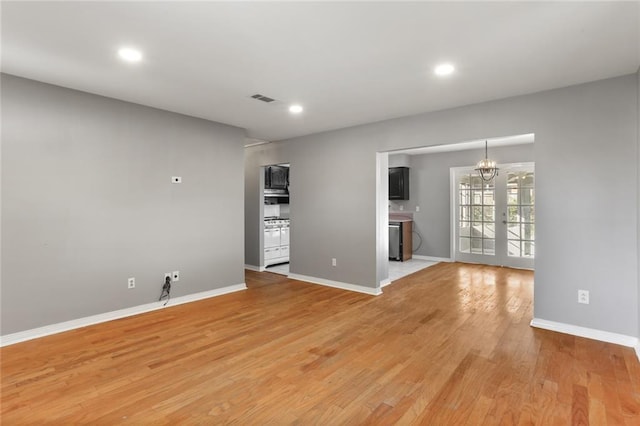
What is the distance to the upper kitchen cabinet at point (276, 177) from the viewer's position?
23.3 feet

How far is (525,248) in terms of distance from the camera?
6559 mm

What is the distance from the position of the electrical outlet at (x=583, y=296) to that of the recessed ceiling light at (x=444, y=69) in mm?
2531

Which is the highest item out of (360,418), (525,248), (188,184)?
(188,184)

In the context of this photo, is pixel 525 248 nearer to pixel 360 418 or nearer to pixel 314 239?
pixel 314 239

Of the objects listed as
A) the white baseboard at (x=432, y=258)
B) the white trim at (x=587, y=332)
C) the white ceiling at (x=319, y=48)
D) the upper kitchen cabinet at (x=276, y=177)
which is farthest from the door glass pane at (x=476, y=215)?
the upper kitchen cabinet at (x=276, y=177)

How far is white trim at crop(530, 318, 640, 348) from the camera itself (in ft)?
9.75

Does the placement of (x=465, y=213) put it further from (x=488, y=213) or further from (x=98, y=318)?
(x=98, y=318)

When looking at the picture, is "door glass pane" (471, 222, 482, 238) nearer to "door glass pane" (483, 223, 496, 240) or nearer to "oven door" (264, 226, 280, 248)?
"door glass pane" (483, 223, 496, 240)

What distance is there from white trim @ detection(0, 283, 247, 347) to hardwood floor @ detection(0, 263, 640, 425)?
11 cm

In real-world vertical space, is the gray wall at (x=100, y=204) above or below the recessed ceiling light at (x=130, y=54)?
below

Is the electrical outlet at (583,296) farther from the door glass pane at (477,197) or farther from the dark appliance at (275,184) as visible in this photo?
the dark appliance at (275,184)

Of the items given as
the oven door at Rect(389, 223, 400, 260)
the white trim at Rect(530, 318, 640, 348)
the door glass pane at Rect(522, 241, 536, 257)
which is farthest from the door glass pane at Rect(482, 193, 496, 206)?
the white trim at Rect(530, 318, 640, 348)

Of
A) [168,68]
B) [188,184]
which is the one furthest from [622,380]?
[188,184]

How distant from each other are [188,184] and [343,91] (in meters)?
2.45
